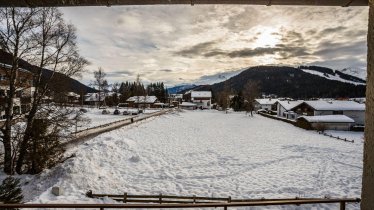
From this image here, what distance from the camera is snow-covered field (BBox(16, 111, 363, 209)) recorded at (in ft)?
50.6

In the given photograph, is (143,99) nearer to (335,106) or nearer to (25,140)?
(335,106)

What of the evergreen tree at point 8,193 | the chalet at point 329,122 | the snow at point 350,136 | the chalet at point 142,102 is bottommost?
the snow at point 350,136

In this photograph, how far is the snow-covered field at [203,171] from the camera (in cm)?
1542

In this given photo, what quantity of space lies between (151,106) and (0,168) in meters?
90.4

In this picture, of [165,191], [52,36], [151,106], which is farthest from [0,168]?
[151,106]

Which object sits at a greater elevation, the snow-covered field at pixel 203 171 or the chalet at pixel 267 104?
the chalet at pixel 267 104

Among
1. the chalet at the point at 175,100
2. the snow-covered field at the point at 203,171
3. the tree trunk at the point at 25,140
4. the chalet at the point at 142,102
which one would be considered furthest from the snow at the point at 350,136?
the chalet at the point at 175,100

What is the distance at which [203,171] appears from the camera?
65.4 ft

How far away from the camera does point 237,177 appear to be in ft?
61.0

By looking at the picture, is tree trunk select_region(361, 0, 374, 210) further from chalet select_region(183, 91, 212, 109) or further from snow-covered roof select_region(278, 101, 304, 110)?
chalet select_region(183, 91, 212, 109)

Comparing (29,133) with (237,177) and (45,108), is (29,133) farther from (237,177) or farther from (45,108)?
(237,177)

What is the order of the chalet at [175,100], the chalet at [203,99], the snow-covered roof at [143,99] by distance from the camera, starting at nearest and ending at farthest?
the snow-covered roof at [143,99]
the chalet at [203,99]
the chalet at [175,100]

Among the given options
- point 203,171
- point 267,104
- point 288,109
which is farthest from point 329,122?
point 267,104

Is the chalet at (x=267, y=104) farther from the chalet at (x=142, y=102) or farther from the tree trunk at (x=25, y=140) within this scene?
the tree trunk at (x=25, y=140)
